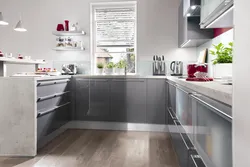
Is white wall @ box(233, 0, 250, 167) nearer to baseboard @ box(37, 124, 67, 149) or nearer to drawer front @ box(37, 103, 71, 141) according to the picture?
drawer front @ box(37, 103, 71, 141)

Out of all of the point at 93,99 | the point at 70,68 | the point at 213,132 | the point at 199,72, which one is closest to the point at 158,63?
the point at 93,99

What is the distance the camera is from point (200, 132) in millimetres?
1291

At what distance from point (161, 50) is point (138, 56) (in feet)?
1.49

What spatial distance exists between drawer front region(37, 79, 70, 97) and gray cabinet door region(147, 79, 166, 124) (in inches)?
53.5

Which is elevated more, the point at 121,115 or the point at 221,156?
the point at 221,156

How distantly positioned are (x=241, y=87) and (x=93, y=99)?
3.49m

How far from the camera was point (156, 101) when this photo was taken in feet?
12.5

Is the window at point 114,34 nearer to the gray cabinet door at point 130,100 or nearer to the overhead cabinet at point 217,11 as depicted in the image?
the gray cabinet door at point 130,100

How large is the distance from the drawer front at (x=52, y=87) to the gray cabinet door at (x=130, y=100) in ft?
2.71

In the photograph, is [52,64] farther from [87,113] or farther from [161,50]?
[161,50]

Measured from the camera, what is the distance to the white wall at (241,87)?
53 cm

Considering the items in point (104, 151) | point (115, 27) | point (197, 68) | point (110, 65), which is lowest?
point (104, 151)

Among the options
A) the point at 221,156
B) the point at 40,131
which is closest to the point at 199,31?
the point at 40,131

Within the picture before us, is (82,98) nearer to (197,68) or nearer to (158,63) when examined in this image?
(158,63)
